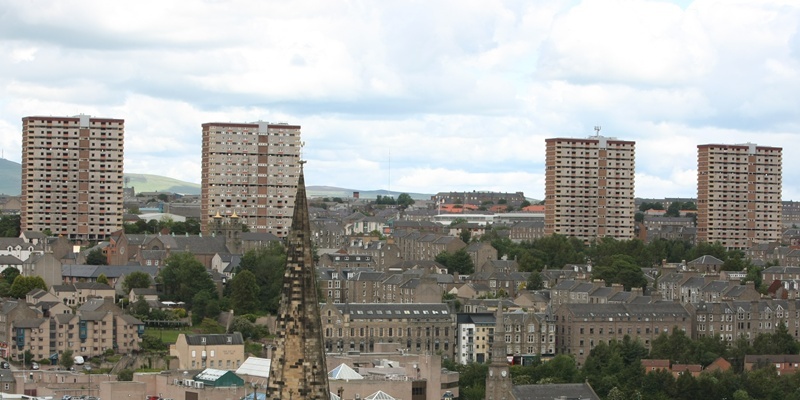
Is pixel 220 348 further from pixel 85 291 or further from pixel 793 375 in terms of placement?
pixel 793 375

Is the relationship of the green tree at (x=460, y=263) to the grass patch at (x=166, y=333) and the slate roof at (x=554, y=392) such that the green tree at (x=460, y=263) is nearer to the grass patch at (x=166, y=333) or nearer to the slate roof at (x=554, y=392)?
the grass patch at (x=166, y=333)

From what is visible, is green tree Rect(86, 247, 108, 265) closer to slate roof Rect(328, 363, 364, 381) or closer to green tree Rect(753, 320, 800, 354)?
green tree Rect(753, 320, 800, 354)

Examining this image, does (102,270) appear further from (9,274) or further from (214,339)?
(214,339)

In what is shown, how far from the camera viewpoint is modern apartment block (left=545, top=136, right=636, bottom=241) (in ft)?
553

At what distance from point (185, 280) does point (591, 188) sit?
235 feet

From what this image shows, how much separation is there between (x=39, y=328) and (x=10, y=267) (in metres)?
23.8

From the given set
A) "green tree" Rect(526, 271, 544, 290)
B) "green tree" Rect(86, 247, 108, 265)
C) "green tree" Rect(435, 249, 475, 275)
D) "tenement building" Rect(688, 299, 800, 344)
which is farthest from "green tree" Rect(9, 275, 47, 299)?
"tenement building" Rect(688, 299, 800, 344)

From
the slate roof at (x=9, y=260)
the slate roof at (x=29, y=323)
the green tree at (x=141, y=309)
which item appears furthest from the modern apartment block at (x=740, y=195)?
the slate roof at (x=29, y=323)

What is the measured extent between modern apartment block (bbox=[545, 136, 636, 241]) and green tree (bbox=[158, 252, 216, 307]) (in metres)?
66.5

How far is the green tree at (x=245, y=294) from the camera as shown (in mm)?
102500

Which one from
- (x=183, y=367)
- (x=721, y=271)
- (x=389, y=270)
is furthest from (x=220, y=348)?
(x=721, y=271)

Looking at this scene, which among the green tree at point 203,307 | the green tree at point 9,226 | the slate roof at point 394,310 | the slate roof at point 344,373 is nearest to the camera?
the slate roof at point 344,373

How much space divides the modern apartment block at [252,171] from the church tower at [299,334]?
456 ft

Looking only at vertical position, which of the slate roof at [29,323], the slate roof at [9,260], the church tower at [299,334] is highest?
the church tower at [299,334]
